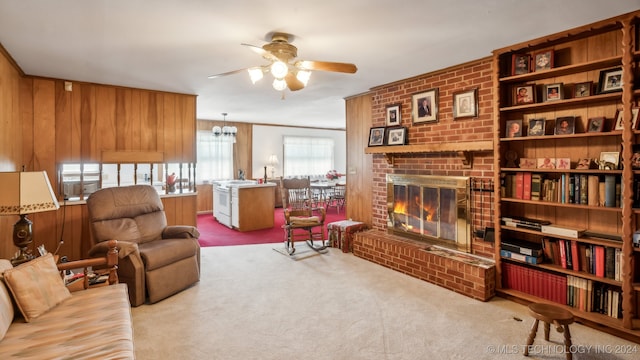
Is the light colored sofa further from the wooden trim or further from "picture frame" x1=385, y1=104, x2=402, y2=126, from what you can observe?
"picture frame" x1=385, y1=104, x2=402, y2=126

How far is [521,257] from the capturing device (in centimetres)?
292

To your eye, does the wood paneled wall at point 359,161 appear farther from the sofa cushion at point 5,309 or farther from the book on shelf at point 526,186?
the sofa cushion at point 5,309

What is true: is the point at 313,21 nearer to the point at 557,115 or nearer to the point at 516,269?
the point at 557,115

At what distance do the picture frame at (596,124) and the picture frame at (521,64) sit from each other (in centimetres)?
67

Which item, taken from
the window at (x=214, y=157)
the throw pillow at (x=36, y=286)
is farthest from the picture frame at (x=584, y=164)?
the window at (x=214, y=157)

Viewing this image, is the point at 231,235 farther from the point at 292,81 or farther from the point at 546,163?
the point at 546,163

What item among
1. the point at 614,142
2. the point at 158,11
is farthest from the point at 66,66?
the point at 614,142

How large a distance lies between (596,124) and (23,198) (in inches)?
168

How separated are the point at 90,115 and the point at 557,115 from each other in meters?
5.18

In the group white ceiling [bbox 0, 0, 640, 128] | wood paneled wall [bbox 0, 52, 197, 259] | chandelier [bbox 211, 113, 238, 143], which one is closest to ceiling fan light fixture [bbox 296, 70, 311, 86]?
white ceiling [bbox 0, 0, 640, 128]

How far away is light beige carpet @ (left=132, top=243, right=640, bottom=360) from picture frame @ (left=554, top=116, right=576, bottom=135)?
1.53 meters

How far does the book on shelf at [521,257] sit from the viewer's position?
2846 mm

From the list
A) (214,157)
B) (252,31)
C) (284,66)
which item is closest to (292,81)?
(284,66)

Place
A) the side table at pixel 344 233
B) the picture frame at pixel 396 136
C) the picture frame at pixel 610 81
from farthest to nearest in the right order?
the side table at pixel 344 233, the picture frame at pixel 396 136, the picture frame at pixel 610 81
